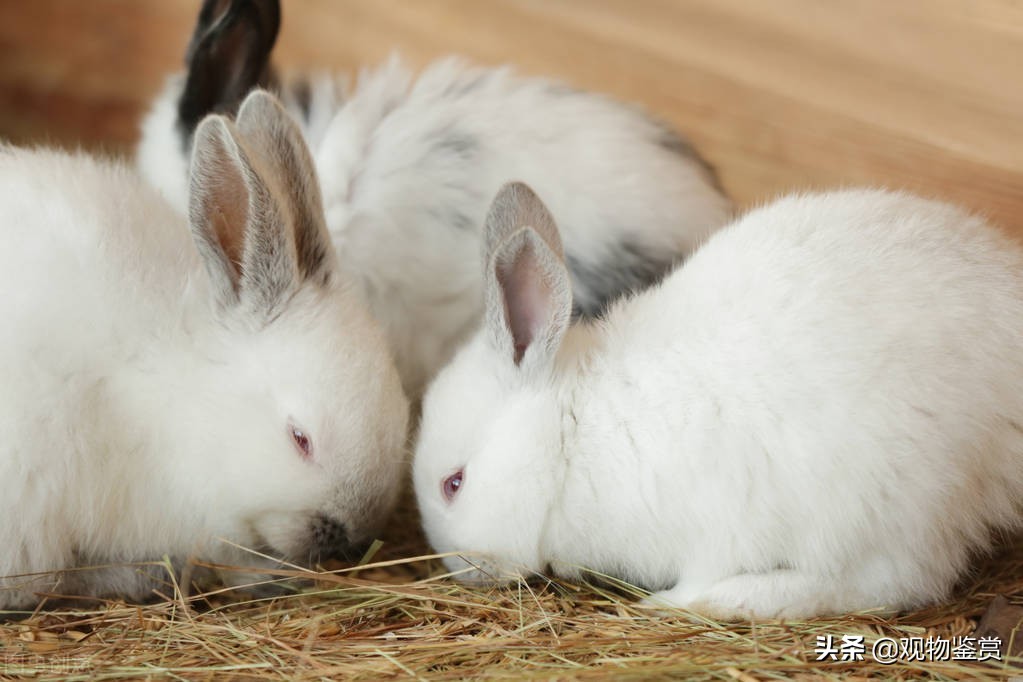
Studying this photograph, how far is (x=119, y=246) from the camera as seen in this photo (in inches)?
96.0

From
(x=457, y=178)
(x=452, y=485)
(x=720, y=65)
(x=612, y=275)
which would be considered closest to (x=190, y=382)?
(x=452, y=485)

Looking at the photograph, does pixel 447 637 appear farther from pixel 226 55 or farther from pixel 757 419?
pixel 226 55

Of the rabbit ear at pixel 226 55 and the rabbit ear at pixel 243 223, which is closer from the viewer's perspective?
the rabbit ear at pixel 243 223

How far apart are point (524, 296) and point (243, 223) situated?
24.6 inches

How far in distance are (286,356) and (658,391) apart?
31.2 inches

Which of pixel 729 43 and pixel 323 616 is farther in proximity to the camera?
pixel 729 43

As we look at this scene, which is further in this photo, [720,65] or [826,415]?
[720,65]

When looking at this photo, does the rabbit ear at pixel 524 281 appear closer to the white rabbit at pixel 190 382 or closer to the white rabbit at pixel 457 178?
the white rabbit at pixel 190 382

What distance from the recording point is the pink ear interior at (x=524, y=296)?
2.42 metres

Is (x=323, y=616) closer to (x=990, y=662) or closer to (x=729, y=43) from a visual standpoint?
(x=990, y=662)

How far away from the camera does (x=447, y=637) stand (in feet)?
7.70

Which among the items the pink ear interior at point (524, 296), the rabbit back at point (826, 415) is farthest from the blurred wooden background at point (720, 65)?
the pink ear interior at point (524, 296)

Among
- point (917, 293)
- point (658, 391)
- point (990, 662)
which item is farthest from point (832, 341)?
point (990, 662)

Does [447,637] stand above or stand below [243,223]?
below
